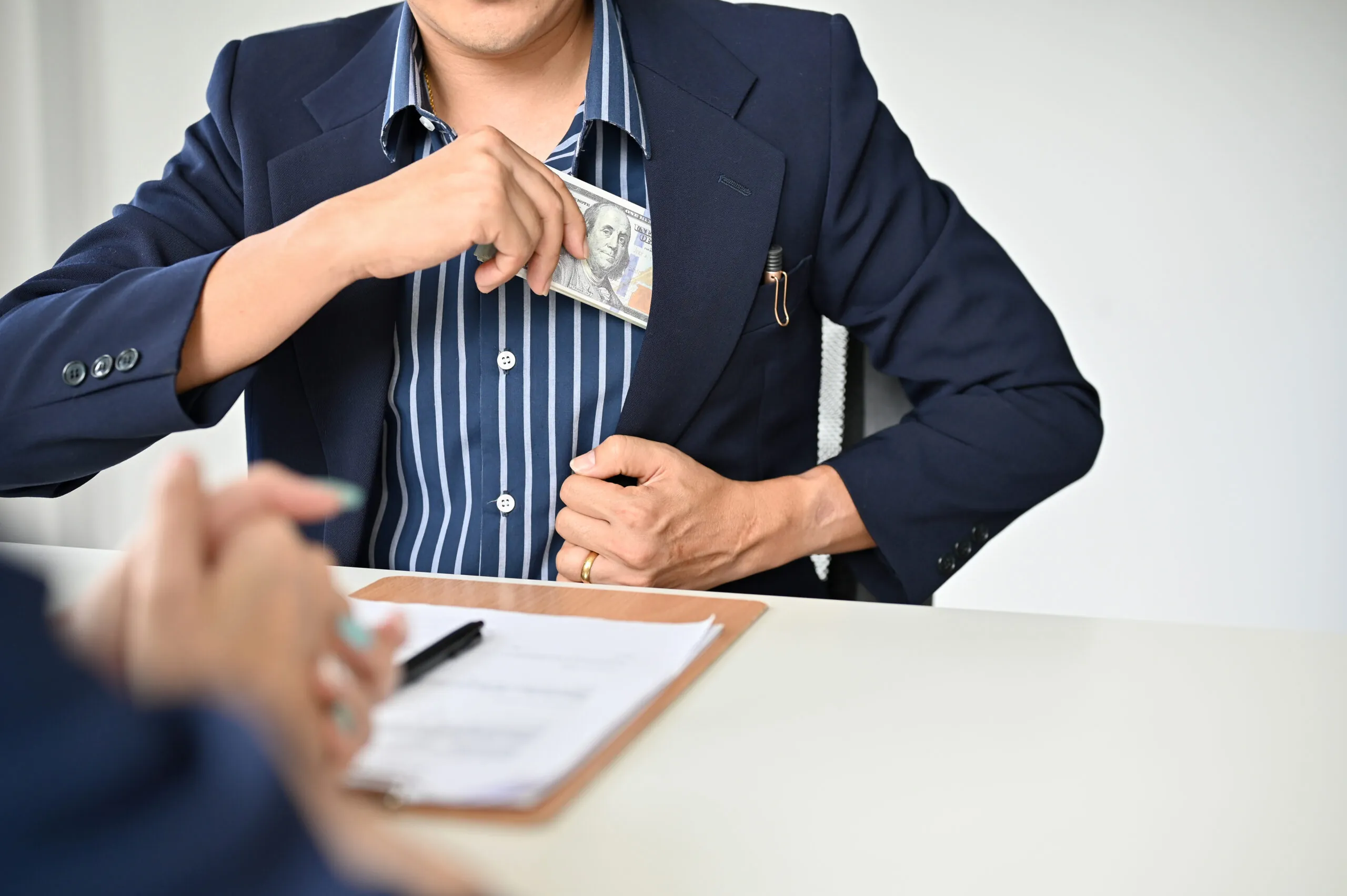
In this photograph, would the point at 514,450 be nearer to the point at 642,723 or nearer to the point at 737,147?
the point at 737,147

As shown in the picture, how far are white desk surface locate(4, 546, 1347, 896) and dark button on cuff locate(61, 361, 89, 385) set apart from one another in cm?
50

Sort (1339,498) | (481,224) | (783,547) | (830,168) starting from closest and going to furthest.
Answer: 1. (481,224)
2. (783,547)
3. (830,168)
4. (1339,498)

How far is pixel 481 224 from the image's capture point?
953 millimetres

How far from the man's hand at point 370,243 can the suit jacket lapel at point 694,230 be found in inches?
7.5

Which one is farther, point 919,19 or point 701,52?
point 919,19

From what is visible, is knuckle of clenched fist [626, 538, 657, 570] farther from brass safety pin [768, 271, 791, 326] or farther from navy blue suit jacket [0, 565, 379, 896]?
navy blue suit jacket [0, 565, 379, 896]

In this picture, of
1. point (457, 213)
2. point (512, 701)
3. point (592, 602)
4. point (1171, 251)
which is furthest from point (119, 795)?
point (1171, 251)

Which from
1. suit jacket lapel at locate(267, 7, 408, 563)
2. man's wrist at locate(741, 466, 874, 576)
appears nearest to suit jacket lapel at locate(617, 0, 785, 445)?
man's wrist at locate(741, 466, 874, 576)

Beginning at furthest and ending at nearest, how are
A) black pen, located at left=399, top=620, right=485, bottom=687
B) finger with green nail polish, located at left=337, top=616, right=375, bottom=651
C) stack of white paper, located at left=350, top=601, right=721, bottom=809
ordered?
black pen, located at left=399, top=620, right=485, bottom=687, stack of white paper, located at left=350, top=601, right=721, bottom=809, finger with green nail polish, located at left=337, top=616, right=375, bottom=651

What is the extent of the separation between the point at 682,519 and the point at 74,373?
52 cm

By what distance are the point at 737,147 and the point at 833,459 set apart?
0.33 metres

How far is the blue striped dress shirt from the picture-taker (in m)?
1.18

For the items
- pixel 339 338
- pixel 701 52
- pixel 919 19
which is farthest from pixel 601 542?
pixel 919 19

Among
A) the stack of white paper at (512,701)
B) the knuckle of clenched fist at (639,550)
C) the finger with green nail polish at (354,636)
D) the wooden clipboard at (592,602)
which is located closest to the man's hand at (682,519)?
the knuckle of clenched fist at (639,550)
